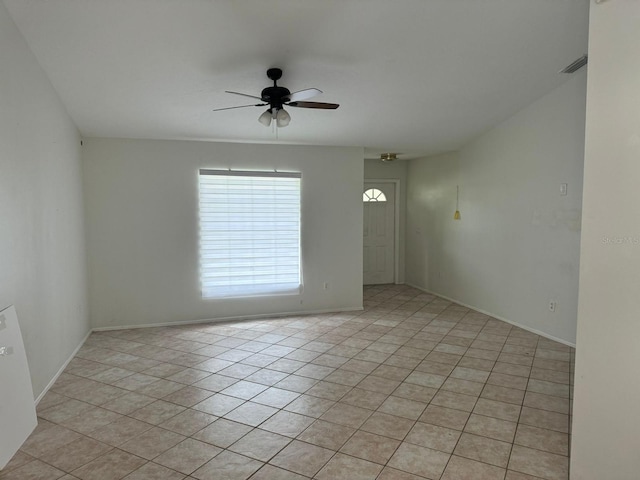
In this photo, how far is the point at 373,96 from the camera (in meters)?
4.18

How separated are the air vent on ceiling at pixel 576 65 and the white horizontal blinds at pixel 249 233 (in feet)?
11.0

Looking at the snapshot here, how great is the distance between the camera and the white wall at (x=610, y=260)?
1856 mm

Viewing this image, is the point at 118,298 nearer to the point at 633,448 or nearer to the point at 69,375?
the point at 69,375

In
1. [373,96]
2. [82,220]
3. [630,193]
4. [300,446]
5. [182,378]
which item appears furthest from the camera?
[82,220]

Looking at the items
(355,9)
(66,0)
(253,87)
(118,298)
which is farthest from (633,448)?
(118,298)

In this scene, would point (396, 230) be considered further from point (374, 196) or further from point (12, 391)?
point (12, 391)

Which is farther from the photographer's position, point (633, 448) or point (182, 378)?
point (182, 378)

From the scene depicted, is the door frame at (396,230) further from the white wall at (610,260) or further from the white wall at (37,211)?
the white wall at (610,260)

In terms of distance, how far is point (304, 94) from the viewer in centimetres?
304

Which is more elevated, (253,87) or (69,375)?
(253,87)

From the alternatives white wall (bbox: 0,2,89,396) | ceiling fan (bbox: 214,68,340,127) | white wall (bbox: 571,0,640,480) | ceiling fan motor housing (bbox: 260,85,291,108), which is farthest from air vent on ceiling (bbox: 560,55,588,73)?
white wall (bbox: 0,2,89,396)

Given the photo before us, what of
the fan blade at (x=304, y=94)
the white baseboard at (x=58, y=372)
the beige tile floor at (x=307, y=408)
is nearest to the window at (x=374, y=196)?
the beige tile floor at (x=307, y=408)

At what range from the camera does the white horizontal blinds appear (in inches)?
208

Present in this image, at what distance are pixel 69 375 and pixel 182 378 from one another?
108 centimetres
